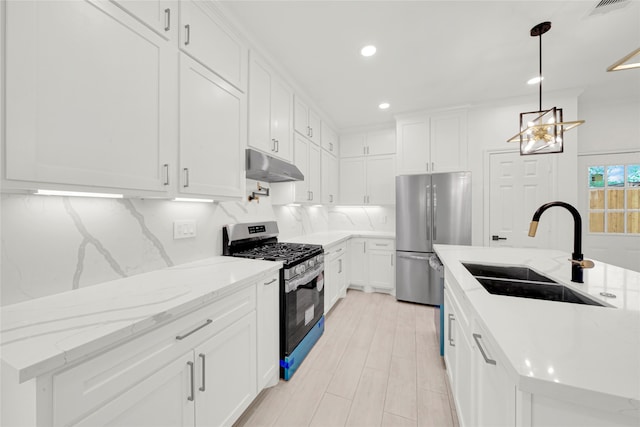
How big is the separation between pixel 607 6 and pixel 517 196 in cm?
199

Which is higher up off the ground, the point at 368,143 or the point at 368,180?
the point at 368,143

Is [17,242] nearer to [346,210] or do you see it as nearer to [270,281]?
[270,281]

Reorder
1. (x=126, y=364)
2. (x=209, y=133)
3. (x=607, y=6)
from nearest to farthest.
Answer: (x=126, y=364) < (x=209, y=133) < (x=607, y=6)

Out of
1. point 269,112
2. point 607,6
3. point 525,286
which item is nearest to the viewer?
point 525,286

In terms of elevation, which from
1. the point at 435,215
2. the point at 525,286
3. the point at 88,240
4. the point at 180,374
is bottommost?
the point at 180,374

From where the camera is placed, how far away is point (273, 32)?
1.98 m

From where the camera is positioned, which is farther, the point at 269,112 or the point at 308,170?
the point at 308,170

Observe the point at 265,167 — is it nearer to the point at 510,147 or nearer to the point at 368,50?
the point at 368,50

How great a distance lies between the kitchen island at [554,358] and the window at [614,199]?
288 cm

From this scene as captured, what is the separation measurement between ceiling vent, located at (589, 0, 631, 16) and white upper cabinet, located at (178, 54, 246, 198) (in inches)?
106

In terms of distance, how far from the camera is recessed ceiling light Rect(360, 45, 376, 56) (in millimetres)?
2160

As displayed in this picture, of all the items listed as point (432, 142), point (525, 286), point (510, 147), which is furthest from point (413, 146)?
point (525, 286)

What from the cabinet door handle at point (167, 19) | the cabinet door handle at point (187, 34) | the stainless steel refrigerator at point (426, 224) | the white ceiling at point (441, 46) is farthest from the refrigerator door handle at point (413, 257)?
the cabinet door handle at point (167, 19)

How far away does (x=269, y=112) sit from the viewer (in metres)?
2.29
